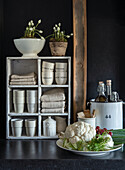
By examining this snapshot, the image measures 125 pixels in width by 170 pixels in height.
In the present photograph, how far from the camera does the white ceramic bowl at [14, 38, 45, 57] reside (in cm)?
323

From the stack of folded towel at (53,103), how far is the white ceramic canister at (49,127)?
13 centimetres

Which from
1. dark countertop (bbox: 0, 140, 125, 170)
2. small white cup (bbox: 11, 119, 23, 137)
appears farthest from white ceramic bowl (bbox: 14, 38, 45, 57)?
dark countertop (bbox: 0, 140, 125, 170)

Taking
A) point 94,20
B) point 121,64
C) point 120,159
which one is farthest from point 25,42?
point 120,159

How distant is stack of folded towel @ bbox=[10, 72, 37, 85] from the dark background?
33 centimetres

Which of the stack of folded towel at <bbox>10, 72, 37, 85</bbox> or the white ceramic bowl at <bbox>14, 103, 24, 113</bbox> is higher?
the stack of folded towel at <bbox>10, 72, 37, 85</bbox>

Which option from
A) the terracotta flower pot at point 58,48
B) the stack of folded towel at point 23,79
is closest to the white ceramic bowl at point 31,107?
the stack of folded towel at point 23,79

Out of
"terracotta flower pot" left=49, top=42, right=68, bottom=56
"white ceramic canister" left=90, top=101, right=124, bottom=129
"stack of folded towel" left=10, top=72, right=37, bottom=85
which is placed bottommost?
"white ceramic canister" left=90, top=101, right=124, bottom=129

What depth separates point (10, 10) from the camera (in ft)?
11.9

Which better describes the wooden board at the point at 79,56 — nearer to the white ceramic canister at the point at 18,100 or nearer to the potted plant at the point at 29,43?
the potted plant at the point at 29,43

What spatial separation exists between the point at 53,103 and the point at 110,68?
95cm

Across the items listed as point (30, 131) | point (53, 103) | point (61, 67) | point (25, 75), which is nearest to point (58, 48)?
point (61, 67)

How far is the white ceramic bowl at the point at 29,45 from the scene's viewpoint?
3.23 m

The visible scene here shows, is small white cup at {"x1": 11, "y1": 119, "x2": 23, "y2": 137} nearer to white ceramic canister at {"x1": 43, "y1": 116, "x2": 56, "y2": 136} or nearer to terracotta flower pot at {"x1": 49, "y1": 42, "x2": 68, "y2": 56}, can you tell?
white ceramic canister at {"x1": 43, "y1": 116, "x2": 56, "y2": 136}

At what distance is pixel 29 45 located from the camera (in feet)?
10.6
